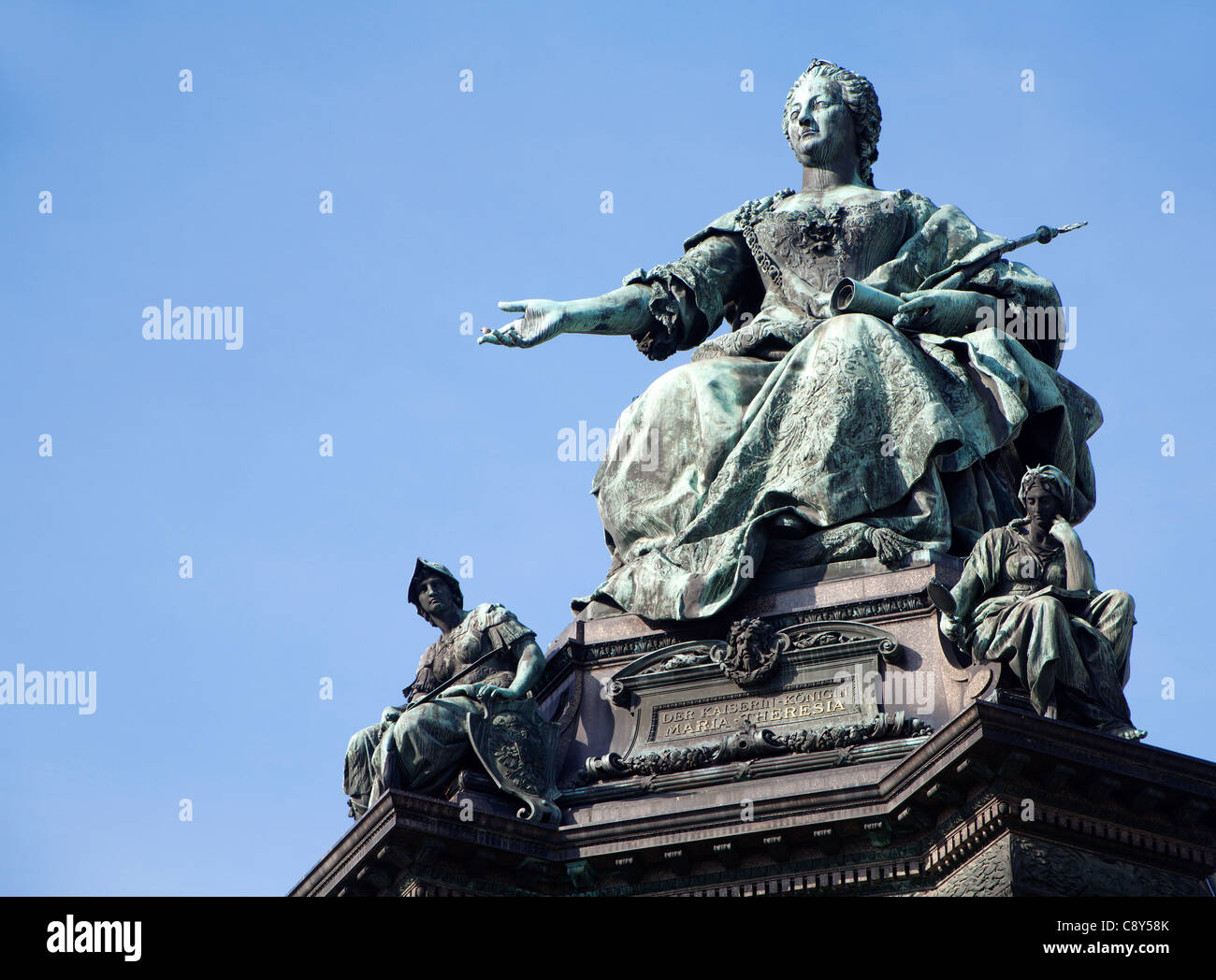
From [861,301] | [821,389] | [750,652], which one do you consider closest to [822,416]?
[821,389]

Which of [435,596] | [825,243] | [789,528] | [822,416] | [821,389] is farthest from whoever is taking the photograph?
[825,243]

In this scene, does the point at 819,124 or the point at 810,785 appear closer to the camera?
the point at 810,785

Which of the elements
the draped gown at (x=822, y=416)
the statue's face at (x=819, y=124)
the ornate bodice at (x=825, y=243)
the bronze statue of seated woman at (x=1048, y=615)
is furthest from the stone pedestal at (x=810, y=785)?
the statue's face at (x=819, y=124)

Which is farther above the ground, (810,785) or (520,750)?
(520,750)

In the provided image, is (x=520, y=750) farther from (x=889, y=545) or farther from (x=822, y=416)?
(x=822, y=416)

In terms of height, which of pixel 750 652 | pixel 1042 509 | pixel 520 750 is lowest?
pixel 520 750

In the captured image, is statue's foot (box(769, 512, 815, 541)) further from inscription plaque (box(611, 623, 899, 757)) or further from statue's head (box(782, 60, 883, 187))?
statue's head (box(782, 60, 883, 187))

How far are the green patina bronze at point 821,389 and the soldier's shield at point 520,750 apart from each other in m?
1.66

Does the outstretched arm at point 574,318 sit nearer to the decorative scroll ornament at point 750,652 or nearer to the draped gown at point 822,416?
the draped gown at point 822,416

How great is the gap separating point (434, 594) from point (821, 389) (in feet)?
14.1

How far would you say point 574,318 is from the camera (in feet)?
94.3
